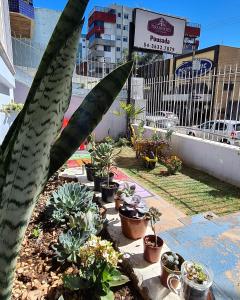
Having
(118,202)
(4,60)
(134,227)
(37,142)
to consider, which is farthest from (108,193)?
(4,60)

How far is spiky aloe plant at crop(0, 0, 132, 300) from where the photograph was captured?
69cm

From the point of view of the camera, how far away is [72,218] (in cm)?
237

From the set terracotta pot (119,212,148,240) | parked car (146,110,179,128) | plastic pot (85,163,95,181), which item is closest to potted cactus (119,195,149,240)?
terracotta pot (119,212,148,240)

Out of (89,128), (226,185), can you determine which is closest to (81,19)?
(89,128)

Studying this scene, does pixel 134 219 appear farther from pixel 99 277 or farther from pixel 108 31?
pixel 108 31

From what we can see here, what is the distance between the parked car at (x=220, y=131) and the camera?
5.01 m

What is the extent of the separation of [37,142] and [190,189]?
4.09 meters

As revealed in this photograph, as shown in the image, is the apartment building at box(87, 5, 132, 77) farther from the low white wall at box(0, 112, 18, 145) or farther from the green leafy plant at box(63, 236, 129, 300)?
the green leafy plant at box(63, 236, 129, 300)

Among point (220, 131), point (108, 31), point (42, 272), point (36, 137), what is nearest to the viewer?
point (36, 137)

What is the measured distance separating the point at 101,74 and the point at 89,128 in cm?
934

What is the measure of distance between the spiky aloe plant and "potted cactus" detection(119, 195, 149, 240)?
1525 millimetres

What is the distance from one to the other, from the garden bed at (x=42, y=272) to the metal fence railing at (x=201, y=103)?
161 inches

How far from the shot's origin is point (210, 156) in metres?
5.24

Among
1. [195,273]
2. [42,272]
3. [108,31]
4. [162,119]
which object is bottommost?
[42,272]
